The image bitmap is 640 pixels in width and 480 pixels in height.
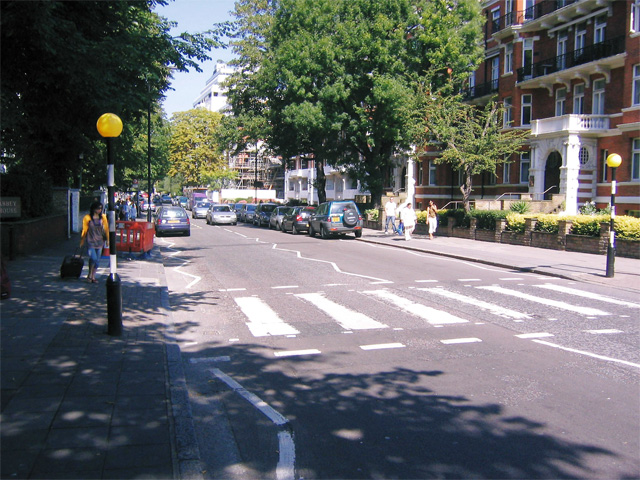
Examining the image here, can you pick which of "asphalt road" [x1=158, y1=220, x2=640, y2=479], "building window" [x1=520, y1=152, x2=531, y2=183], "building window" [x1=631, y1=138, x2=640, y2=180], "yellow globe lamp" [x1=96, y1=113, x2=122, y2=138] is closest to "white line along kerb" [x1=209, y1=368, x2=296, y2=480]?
"asphalt road" [x1=158, y1=220, x2=640, y2=479]

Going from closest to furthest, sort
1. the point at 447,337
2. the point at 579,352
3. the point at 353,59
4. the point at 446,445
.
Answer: the point at 446,445 < the point at 579,352 < the point at 447,337 < the point at 353,59

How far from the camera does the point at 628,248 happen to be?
19.0 meters

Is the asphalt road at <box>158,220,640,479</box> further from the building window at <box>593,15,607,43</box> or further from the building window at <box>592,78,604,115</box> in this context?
the building window at <box>593,15,607,43</box>

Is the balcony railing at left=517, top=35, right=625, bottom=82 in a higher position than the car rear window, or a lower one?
higher

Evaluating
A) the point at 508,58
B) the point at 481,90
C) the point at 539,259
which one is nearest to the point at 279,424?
the point at 539,259

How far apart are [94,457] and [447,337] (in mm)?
5534

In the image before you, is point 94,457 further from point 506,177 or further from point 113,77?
point 506,177

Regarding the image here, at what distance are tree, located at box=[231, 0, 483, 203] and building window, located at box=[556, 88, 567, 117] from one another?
5.46m

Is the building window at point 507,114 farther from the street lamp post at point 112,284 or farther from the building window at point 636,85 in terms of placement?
the street lamp post at point 112,284

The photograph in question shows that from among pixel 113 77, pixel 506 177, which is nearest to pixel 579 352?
pixel 113 77

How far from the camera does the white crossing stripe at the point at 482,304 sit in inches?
396

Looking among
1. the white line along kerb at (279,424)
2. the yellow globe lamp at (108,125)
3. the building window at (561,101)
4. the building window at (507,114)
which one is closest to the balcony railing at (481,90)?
the building window at (507,114)

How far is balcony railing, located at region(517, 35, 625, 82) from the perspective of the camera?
29281 millimetres

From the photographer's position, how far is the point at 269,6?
4506cm
